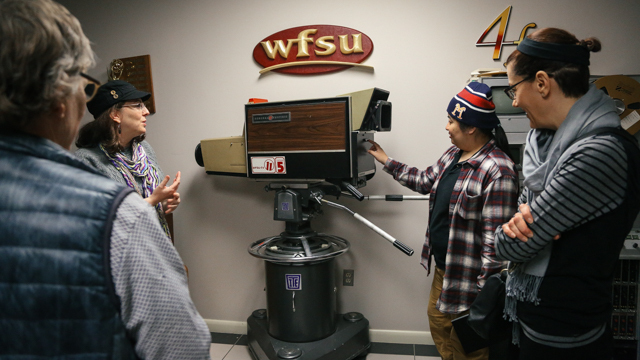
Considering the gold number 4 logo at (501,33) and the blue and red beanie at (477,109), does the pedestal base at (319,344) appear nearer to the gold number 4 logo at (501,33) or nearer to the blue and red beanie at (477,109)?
the blue and red beanie at (477,109)

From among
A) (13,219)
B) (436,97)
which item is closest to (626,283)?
(436,97)

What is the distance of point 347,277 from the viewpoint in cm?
265

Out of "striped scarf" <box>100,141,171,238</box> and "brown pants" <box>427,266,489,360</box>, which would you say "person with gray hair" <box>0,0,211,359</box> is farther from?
"brown pants" <box>427,266,489,360</box>

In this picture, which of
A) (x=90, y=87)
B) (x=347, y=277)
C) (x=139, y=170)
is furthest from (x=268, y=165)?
(x=90, y=87)

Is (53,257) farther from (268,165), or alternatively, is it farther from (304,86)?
(304,86)

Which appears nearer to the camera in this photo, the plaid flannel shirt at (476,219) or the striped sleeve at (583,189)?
the striped sleeve at (583,189)

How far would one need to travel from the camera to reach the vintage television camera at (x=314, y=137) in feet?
6.44

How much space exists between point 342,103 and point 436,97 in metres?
0.80

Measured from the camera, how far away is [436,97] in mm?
2408

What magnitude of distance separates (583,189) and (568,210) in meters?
0.06

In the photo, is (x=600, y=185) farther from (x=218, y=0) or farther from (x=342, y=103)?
(x=218, y=0)

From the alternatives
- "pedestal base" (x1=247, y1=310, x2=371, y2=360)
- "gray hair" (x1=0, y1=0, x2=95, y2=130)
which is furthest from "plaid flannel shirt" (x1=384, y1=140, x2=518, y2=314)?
"gray hair" (x1=0, y1=0, x2=95, y2=130)

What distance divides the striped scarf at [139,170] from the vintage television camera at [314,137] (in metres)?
0.51

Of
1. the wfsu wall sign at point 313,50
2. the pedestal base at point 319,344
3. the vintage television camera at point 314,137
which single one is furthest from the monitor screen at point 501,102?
the pedestal base at point 319,344
